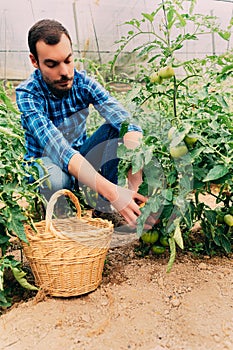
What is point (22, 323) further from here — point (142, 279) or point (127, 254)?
point (127, 254)

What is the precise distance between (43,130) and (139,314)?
33.6 inches

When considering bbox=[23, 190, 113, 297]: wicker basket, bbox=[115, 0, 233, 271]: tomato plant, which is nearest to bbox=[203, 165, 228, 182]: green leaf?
bbox=[115, 0, 233, 271]: tomato plant

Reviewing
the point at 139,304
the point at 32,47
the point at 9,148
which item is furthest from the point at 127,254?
the point at 32,47

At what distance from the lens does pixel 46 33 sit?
69.2 inches

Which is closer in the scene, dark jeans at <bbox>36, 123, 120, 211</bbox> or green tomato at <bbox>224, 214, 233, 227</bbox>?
green tomato at <bbox>224, 214, 233, 227</bbox>

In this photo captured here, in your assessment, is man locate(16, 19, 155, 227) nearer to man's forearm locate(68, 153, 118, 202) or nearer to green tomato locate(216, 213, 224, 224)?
man's forearm locate(68, 153, 118, 202)

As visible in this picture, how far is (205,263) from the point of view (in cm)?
167

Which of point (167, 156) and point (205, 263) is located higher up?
point (167, 156)

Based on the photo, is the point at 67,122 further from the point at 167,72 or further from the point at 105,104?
the point at 167,72

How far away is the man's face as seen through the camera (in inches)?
69.4

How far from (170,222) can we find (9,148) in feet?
2.09

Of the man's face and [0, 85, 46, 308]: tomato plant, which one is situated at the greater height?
the man's face

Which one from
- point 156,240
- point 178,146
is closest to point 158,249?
point 156,240

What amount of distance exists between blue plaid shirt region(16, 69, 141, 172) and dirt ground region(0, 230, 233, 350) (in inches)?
21.2
